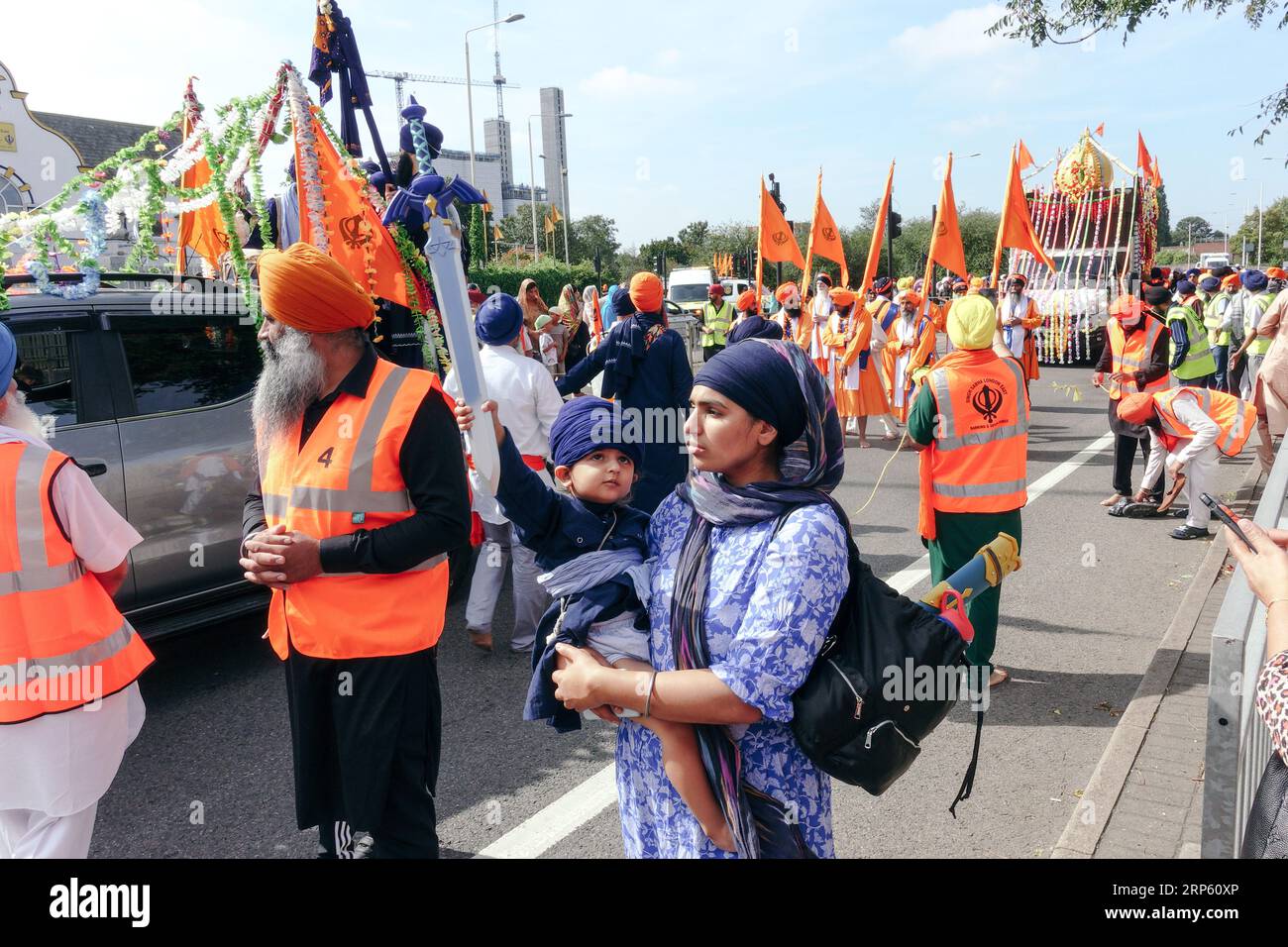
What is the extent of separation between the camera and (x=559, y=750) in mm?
4238

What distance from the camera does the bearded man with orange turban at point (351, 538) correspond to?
255 centimetres

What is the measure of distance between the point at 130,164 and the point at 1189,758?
5.20m

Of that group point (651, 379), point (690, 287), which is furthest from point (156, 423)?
point (690, 287)

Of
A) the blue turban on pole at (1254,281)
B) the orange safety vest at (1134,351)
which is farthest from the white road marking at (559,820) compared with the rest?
the blue turban on pole at (1254,281)

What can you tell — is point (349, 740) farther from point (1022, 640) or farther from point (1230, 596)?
point (1022, 640)

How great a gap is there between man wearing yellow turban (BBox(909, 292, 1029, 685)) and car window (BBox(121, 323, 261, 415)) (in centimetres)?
345

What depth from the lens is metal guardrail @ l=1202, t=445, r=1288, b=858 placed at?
1.91 meters

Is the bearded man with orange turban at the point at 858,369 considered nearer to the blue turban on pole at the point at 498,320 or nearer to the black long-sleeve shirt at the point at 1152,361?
the black long-sleeve shirt at the point at 1152,361

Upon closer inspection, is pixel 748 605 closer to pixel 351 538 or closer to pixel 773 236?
pixel 351 538

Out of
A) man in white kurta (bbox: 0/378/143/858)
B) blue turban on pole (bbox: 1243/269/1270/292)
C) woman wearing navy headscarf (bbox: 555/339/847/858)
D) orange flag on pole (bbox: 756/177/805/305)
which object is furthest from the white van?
woman wearing navy headscarf (bbox: 555/339/847/858)

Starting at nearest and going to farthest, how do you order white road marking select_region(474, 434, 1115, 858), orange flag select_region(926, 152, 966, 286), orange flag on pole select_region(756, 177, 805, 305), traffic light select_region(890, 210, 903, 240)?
white road marking select_region(474, 434, 1115, 858) → orange flag select_region(926, 152, 966, 286) → orange flag on pole select_region(756, 177, 805, 305) → traffic light select_region(890, 210, 903, 240)

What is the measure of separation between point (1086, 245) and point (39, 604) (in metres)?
21.8

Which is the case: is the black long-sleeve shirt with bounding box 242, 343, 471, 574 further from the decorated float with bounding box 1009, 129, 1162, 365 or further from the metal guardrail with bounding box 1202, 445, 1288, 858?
the decorated float with bounding box 1009, 129, 1162, 365

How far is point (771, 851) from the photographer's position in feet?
6.06
